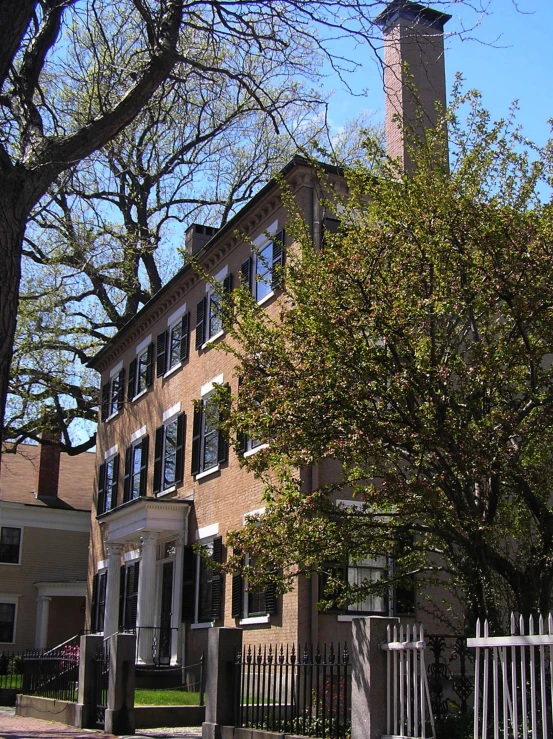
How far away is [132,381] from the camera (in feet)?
89.4

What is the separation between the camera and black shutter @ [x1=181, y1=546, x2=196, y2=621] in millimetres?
20594

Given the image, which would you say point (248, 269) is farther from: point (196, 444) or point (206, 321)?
point (196, 444)

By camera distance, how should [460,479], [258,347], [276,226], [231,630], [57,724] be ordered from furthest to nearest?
[276,226] < [57,724] < [231,630] < [258,347] < [460,479]

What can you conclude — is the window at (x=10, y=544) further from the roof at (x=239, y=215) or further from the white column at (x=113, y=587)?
the white column at (x=113, y=587)

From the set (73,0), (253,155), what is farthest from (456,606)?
(253,155)

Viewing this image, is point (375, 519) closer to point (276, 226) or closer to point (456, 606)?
point (456, 606)

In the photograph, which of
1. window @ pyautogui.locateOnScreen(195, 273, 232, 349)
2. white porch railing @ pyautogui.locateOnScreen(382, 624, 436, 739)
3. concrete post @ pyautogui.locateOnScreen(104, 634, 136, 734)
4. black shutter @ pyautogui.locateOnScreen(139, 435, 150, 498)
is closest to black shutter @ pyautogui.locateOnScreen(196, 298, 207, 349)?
window @ pyautogui.locateOnScreen(195, 273, 232, 349)

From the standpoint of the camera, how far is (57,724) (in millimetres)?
15234

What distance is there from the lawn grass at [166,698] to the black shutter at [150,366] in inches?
365

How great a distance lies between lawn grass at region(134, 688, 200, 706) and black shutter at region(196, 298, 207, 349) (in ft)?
25.9

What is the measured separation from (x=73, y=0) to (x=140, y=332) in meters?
18.5

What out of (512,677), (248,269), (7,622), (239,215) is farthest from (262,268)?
(7,622)

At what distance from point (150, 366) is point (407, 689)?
18.3 meters

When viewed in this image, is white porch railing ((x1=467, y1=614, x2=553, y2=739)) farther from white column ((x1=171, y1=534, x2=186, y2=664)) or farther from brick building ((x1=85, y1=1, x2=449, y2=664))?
white column ((x1=171, y1=534, x2=186, y2=664))
